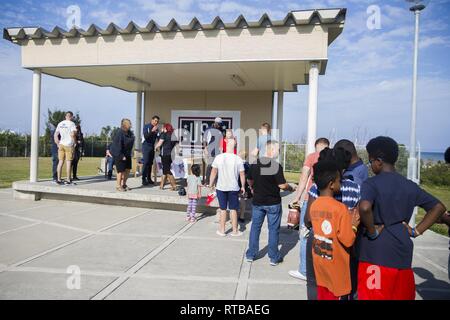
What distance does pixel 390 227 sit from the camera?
8.13 ft

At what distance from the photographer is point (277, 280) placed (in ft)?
13.3

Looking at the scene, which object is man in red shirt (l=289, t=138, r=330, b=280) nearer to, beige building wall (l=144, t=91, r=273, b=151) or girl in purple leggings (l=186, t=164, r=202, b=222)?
girl in purple leggings (l=186, t=164, r=202, b=222)

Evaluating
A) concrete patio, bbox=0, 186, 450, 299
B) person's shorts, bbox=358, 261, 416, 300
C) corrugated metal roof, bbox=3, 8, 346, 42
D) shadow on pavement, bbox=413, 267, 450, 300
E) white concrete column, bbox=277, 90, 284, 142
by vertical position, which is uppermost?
corrugated metal roof, bbox=3, 8, 346, 42

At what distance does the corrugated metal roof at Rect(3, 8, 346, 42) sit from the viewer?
248 inches

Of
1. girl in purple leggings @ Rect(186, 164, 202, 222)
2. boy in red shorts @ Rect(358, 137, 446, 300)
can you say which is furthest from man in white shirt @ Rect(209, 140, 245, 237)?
boy in red shorts @ Rect(358, 137, 446, 300)

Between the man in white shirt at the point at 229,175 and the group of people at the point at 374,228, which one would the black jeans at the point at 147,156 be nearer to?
the man in white shirt at the point at 229,175

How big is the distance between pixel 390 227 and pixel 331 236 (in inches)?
17.9

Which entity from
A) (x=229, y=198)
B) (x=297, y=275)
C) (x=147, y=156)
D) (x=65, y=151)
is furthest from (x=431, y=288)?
(x=65, y=151)

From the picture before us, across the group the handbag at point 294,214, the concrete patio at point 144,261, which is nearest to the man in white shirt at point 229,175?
the concrete patio at point 144,261

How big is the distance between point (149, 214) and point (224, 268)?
12.2 feet

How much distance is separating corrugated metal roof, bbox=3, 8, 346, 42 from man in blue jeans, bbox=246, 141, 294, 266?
3.42 m

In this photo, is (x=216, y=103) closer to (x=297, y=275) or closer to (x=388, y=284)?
(x=297, y=275)
